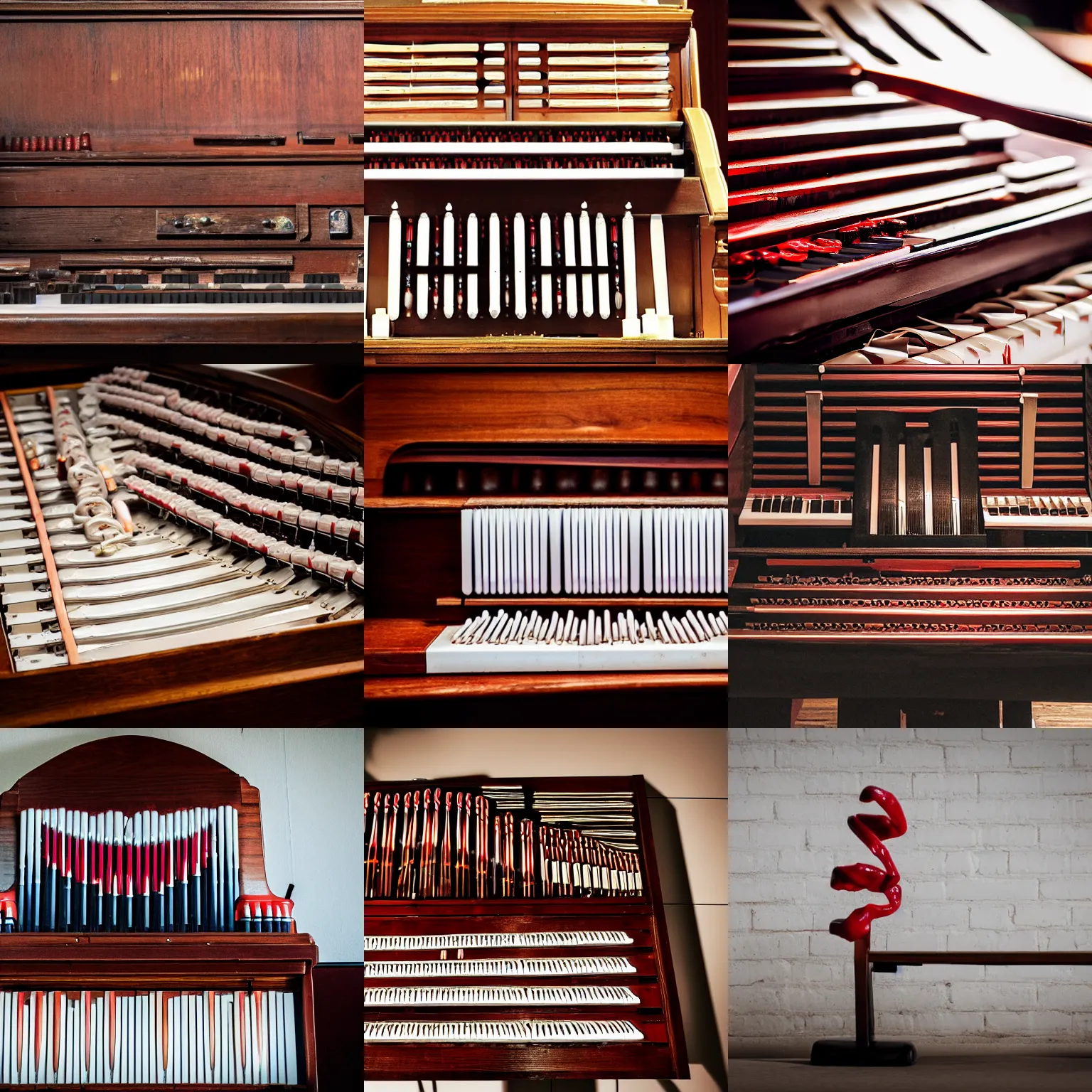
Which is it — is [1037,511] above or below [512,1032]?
above

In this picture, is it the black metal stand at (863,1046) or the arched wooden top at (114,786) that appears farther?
the black metal stand at (863,1046)

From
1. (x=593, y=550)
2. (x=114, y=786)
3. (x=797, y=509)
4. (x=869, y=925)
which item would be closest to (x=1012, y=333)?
(x=797, y=509)

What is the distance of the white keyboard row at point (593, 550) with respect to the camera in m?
2.24

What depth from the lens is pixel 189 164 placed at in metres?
2.22

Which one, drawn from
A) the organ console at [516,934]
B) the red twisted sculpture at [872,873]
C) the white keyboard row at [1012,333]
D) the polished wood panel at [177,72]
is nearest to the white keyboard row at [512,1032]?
the organ console at [516,934]

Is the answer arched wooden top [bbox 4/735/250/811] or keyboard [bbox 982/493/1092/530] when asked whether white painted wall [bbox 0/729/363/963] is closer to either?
arched wooden top [bbox 4/735/250/811]

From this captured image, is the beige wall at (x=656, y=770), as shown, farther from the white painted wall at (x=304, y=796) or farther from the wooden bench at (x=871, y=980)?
the wooden bench at (x=871, y=980)

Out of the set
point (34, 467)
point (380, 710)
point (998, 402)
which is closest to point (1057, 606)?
point (998, 402)

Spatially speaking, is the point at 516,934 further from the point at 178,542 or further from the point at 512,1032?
→ the point at 178,542

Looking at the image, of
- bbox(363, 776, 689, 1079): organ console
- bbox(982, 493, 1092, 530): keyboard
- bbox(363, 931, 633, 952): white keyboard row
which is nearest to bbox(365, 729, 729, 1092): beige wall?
bbox(363, 776, 689, 1079): organ console

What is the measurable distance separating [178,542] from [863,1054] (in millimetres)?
1904

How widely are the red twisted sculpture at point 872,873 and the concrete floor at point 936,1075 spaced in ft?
1.26

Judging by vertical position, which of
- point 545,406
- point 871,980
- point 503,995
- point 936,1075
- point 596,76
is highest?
point 596,76

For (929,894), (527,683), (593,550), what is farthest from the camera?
(929,894)
